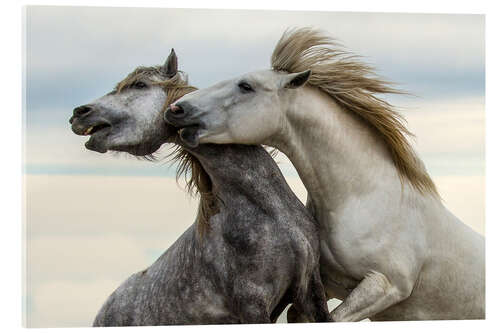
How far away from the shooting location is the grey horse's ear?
4398mm

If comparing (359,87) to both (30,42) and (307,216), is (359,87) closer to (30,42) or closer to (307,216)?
(307,216)

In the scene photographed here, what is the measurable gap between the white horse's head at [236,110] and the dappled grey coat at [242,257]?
0.36 feet

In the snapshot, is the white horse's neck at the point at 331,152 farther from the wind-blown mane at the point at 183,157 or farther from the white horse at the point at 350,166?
the wind-blown mane at the point at 183,157

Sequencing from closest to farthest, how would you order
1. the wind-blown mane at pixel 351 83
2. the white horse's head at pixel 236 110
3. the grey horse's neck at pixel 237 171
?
the white horse's head at pixel 236 110 → the grey horse's neck at pixel 237 171 → the wind-blown mane at pixel 351 83

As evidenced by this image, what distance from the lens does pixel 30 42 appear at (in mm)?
4469

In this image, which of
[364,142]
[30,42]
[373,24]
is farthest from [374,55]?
[30,42]

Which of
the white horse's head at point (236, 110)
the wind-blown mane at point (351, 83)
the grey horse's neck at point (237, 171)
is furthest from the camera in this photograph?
the wind-blown mane at point (351, 83)

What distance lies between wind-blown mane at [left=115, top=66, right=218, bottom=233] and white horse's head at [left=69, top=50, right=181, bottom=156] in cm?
1

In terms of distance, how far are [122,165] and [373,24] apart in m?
1.46

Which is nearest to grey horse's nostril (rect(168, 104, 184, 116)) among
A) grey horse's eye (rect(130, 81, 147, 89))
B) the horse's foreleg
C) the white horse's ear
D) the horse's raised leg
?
grey horse's eye (rect(130, 81, 147, 89))

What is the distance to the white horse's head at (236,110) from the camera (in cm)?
414

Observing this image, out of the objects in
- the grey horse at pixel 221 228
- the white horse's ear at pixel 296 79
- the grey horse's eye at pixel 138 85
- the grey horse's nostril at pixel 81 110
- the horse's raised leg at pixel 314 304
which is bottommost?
the horse's raised leg at pixel 314 304

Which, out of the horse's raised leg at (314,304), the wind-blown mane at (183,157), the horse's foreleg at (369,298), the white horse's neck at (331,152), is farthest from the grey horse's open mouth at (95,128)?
the horse's foreleg at (369,298)

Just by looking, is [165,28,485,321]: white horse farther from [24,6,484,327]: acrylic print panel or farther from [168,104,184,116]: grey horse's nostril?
[24,6,484,327]: acrylic print panel
